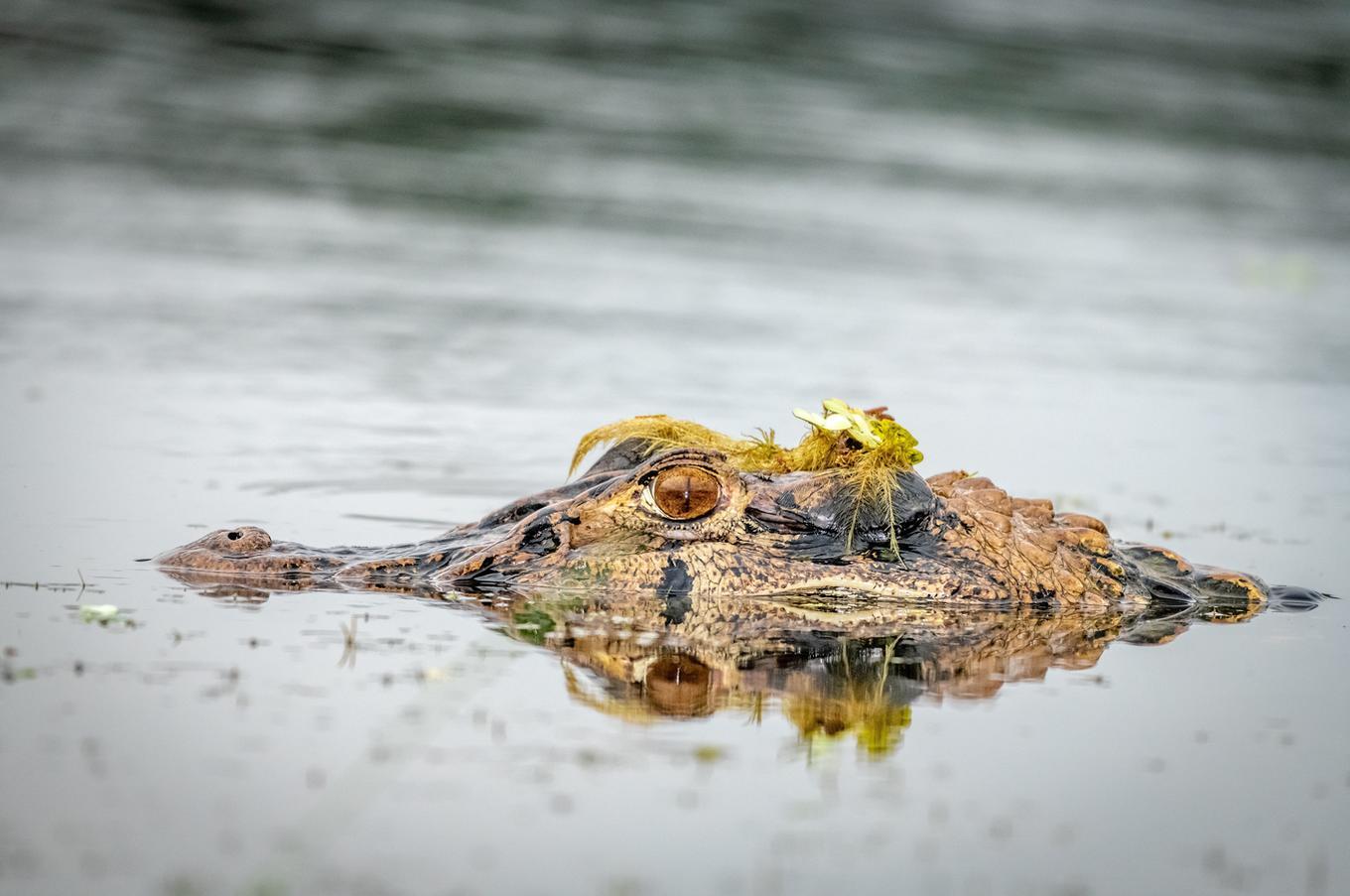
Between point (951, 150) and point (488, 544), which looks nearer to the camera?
point (488, 544)

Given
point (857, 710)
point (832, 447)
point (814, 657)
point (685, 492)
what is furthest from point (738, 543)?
point (857, 710)

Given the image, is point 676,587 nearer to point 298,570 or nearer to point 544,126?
point 298,570

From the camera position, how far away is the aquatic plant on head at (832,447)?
6.82 m

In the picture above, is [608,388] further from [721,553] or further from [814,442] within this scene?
[721,553]

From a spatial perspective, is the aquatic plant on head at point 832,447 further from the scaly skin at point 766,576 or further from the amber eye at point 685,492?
the amber eye at point 685,492

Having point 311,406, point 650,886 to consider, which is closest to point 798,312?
point 311,406

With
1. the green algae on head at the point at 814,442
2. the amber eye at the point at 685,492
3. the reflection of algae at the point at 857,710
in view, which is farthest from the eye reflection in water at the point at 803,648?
the green algae on head at the point at 814,442

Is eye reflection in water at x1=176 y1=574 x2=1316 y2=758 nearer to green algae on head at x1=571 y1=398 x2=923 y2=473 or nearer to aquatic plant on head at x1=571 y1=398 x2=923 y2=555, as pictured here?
aquatic plant on head at x1=571 y1=398 x2=923 y2=555

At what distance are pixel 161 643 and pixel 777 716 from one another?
2029mm

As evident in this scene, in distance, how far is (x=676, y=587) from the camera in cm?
675

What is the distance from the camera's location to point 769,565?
22.2ft

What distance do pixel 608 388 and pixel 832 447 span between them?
5814 millimetres

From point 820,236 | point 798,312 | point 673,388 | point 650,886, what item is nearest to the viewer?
point 650,886

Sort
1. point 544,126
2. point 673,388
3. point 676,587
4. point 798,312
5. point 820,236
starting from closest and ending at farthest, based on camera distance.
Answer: point 676,587
point 673,388
point 798,312
point 820,236
point 544,126
